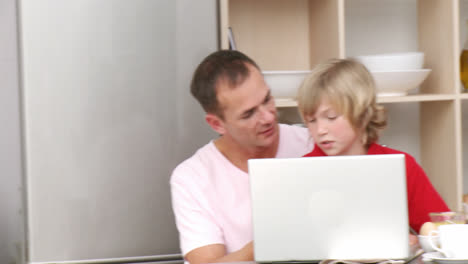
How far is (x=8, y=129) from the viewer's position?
2.18 meters

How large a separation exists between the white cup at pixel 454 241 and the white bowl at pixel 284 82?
1.06 metres

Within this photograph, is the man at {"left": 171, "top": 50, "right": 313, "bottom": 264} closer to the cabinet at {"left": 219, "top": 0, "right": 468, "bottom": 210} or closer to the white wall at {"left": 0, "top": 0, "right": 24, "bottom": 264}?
the cabinet at {"left": 219, "top": 0, "right": 468, "bottom": 210}

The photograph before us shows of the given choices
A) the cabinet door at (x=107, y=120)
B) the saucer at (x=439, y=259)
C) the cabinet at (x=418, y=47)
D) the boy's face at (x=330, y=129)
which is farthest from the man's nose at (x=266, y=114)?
the saucer at (x=439, y=259)

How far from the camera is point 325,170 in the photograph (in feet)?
3.43

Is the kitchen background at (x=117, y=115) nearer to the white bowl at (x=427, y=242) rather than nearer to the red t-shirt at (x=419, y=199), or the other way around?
the red t-shirt at (x=419, y=199)

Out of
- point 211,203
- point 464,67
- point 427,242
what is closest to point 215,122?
point 211,203

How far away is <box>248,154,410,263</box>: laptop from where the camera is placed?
41.1 inches

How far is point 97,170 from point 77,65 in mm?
299

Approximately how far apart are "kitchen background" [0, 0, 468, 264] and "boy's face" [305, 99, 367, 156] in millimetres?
446

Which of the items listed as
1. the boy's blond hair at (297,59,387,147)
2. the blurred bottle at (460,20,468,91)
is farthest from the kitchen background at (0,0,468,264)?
the blurred bottle at (460,20,468,91)

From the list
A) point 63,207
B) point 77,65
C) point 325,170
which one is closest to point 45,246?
point 63,207

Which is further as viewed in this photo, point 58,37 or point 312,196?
point 58,37

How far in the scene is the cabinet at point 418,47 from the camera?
2.19 m

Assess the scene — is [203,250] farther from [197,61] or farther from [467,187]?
[467,187]
